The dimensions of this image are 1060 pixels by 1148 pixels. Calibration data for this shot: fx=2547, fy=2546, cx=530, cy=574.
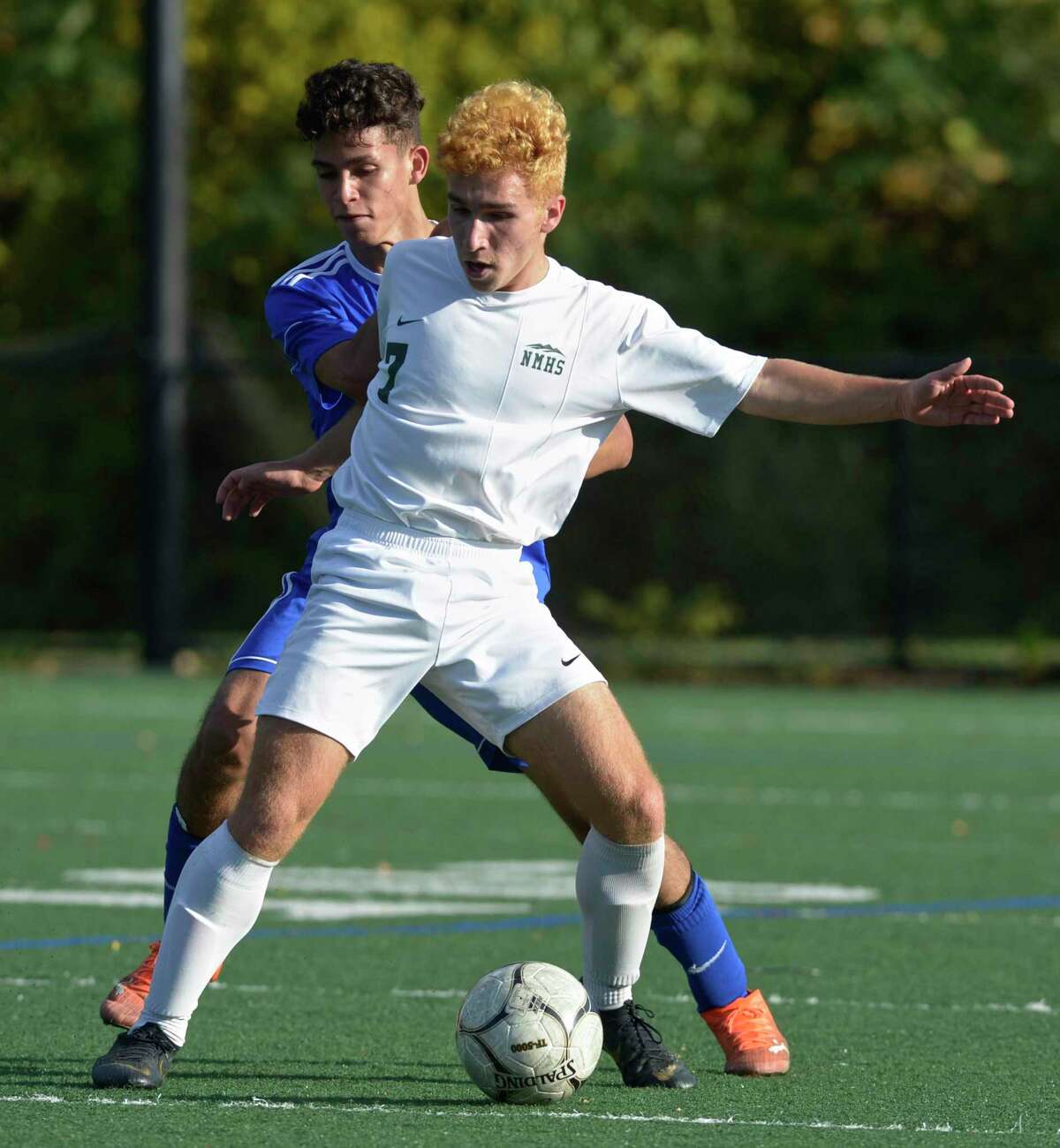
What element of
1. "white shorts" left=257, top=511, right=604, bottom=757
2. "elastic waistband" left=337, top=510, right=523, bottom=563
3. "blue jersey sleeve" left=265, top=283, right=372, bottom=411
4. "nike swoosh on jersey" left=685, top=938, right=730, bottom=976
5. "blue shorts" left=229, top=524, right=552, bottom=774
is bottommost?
"nike swoosh on jersey" left=685, top=938, right=730, bottom=976

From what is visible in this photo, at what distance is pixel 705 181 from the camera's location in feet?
94.1

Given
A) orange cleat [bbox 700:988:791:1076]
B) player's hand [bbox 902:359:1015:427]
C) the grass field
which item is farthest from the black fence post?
player's hand [bbox 902:359:1015:427]

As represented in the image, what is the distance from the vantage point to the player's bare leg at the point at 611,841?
5.23 metres

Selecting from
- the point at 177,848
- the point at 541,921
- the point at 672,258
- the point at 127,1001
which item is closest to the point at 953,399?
the point at 177,848

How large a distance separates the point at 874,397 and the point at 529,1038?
151 centimetres

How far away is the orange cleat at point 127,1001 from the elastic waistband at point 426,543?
1354 millimetres

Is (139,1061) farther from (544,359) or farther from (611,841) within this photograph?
(544,359)

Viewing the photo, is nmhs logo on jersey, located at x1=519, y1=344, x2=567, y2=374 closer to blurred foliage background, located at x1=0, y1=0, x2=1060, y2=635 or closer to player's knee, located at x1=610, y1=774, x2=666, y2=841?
player's knee, located at x1=610, y1=774, x2=666, y2=841

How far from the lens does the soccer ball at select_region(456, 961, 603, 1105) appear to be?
17.4 ft

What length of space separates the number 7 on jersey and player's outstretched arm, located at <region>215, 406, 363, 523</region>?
0.28m

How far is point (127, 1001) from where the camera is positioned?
610 cm


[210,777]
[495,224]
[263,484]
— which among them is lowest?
[210,777]

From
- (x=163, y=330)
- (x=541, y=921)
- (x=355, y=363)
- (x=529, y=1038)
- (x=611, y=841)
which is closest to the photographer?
(x=529, y=1038)

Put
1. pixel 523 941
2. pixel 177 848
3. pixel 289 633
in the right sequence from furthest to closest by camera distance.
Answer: pixel 523 941 < pixel 177 848 < pixel 289 633
